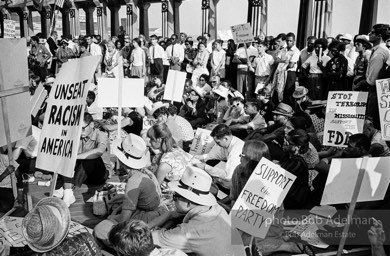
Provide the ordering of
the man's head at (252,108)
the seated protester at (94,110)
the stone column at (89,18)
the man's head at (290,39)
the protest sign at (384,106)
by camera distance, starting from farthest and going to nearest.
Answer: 1. the stone column at (89,18)
2. the man's head at (290,39)
3. the seated protester at (94,110)
4. the man's head at (252,108)
5. the protest sign at (384,106)

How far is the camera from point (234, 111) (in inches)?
322

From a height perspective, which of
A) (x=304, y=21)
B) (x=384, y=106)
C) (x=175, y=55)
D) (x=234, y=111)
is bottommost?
(x=234, y=111)

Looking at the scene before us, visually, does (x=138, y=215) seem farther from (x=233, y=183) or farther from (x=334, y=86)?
(x=334, y=86)

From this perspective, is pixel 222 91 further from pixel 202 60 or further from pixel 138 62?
pixel 138 62

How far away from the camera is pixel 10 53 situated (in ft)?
13.1

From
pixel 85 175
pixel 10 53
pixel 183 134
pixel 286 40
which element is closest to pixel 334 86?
pixel 286 40

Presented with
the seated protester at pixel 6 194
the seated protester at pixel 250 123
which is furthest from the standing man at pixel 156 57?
A: the seated protester at pixel 6 194

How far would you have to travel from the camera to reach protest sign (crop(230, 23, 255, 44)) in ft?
34.8

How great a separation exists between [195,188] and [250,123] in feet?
14.6

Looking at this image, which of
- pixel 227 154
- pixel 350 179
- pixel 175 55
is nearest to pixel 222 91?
pixel 227 154

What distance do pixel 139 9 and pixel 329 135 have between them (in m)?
22.1

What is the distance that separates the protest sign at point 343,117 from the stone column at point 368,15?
771cm

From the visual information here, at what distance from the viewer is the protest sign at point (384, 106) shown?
4652mm

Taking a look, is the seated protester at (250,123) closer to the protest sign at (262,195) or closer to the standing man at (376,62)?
the standing man at (376,62)
